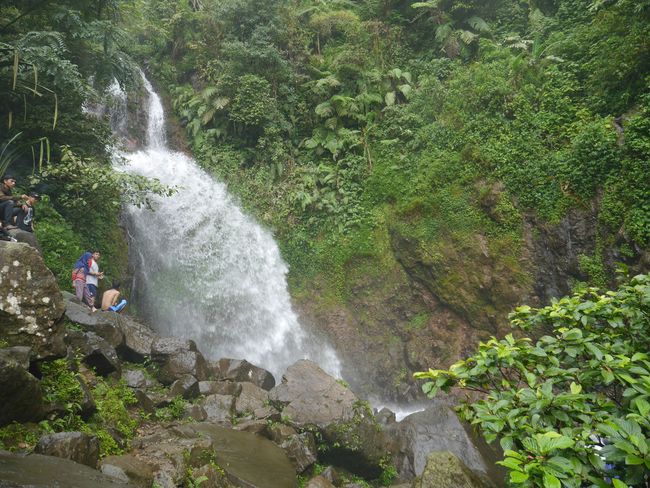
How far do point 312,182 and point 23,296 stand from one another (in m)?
11.4

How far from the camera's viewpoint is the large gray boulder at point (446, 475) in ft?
15.1

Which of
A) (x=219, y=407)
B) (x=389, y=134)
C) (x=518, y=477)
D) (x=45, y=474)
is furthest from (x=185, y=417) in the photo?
(x=389, y=134)

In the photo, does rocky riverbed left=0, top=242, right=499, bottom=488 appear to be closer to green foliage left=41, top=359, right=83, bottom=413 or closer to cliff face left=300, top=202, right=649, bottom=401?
green foliage left=41, top=359, right=83, bottom=413

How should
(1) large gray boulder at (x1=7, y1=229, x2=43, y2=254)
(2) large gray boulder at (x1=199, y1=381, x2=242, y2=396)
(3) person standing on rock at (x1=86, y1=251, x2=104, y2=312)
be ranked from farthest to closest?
(3) person standing on rock at (x1=86, y1=251, x2=104, y2=312) < (2) large gray boulder at (x1=199, y1=381, x2=242, y2=396) < (1) large gray boulder at (x1=7, y1=229, x2=43, y2=254)

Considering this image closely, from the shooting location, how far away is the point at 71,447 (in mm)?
3977

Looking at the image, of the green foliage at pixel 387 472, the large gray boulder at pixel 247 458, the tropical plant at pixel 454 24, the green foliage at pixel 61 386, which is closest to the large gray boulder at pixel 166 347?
the large gray boulder at pixel 247 458

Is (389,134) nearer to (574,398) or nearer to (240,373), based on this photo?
(240,373)

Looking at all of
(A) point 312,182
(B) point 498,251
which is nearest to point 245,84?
(A) point 312,182

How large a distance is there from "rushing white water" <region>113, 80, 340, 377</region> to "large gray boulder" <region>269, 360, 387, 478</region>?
12.5 feet

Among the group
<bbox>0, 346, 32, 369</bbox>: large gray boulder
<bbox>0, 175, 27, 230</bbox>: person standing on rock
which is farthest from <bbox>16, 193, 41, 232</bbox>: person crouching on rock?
<bbox>0, 346, 32, 369</bbox>: large gray boulder

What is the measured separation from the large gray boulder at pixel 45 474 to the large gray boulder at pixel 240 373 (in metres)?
5.97

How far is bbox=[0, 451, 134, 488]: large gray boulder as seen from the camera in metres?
2.86

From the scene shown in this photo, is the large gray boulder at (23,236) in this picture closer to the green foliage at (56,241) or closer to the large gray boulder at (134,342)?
the green foliage at (56,241)

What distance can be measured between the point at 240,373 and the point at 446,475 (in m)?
6.23
